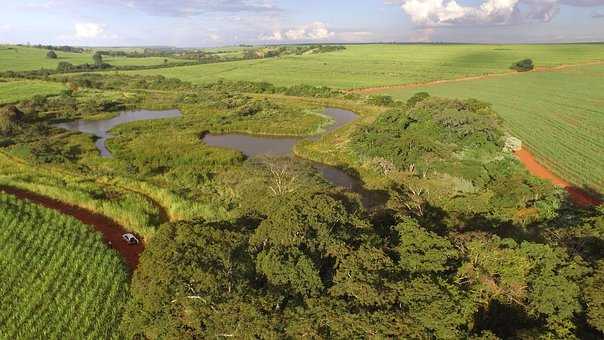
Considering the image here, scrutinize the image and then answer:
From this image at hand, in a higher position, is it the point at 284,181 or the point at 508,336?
the point at 284,181

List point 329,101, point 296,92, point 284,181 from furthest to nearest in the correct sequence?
point 296,92 → point 329,101 → point 284,181

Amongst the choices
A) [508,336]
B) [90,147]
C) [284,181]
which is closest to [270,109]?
[90,147]

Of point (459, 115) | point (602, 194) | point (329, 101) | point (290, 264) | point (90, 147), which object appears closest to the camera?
point (290, 264)

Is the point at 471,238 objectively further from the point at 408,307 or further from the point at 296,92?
the point at 296,92

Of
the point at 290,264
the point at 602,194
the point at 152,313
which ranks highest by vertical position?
the point at 290,264

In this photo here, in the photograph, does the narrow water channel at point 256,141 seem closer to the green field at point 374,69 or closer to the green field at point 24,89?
the green field at point 24,89

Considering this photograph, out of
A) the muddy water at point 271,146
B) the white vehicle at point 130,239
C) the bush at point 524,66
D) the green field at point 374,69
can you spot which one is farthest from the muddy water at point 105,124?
the bush at point 524,66

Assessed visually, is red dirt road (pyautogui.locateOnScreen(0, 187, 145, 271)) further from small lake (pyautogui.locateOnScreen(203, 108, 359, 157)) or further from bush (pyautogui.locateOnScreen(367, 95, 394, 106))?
bush (pyautogui.locateOnScreen(367, 95, 394, 106))
